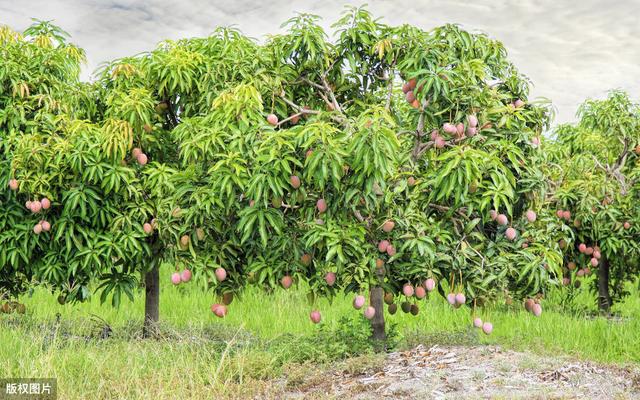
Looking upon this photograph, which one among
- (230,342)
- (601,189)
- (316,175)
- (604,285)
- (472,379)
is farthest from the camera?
(604,285)

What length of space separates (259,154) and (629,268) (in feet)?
23.7

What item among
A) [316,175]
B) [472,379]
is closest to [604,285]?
[472,379]

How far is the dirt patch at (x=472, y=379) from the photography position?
190 inches

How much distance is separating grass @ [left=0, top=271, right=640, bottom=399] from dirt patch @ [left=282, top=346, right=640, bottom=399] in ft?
1.21

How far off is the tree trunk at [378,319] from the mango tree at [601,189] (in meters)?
2.26

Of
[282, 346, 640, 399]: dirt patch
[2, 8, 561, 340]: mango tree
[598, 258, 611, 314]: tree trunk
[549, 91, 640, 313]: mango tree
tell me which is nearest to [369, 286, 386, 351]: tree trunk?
[2, 8, 561, 340]: mango tree

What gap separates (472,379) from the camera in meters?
5.05

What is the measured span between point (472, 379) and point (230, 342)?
1901 millimetres

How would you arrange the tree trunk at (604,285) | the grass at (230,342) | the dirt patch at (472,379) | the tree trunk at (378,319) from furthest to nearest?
the tree trunk at (604,285) < the tree trunk at (378,319) < the grass at (230,342) < the dirt patch at (472,379)

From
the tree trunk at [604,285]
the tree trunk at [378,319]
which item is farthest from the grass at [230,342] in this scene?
the tree trunk at [604,285]

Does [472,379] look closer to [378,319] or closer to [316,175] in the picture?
[378,319]

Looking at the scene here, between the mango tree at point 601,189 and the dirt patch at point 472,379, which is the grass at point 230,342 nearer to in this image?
the dirt patch at point 472,379

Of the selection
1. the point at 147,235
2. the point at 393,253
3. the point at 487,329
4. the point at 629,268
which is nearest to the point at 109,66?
the point at 147,235

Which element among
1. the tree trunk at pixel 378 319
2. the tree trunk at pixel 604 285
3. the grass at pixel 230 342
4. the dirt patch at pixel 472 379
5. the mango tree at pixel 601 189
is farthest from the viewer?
the tree trunk at pixel 604 285
